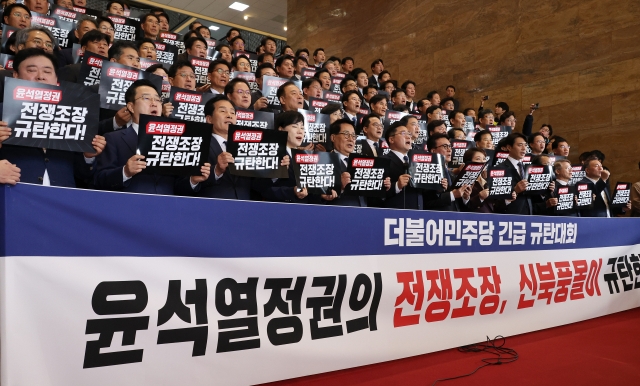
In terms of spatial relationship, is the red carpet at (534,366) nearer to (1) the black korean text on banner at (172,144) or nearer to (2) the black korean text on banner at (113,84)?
(1) the black korean text on banner at (172,144)

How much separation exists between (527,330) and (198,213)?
2365 mm

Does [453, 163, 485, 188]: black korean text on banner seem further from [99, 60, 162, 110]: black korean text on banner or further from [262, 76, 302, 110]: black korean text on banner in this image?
[99, 60, 162, 110]: black korean text on banner

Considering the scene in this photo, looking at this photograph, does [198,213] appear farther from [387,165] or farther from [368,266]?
[387,165]

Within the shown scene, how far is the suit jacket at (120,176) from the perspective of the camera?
9.93ft

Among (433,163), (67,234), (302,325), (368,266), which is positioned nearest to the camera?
(67,234)

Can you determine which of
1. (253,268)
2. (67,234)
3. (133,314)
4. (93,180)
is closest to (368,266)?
(253,268)

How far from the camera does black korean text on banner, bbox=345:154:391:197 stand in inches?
138

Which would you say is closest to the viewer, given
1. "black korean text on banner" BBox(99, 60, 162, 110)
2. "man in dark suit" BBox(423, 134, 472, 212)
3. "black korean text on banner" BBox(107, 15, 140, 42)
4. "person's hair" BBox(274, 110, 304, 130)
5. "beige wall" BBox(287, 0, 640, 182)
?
"black korean text on banner" BBox(99, 60, 162, 110)

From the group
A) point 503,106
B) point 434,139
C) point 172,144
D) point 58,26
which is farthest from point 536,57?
point 172,144

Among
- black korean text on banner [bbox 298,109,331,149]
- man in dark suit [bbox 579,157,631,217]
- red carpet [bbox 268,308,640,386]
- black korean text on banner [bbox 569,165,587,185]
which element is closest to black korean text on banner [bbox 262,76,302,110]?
black korean text on banner [bbox 298,109,331,149]

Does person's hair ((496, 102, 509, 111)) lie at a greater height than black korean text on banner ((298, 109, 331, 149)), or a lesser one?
greater

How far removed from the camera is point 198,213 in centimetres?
228

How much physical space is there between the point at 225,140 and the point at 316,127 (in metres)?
1.28

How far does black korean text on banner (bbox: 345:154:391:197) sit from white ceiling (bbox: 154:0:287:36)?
12656mm
